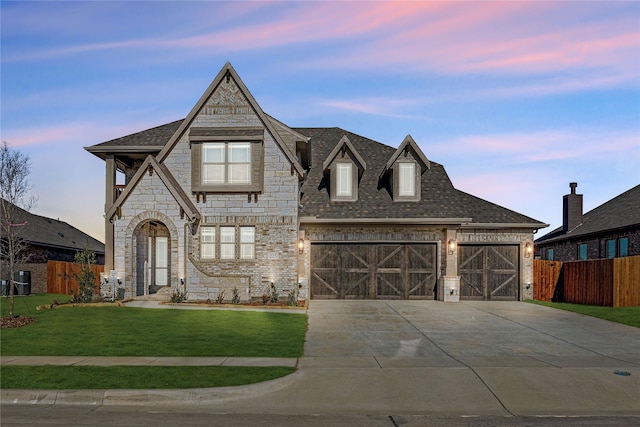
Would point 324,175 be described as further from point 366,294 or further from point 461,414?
point 461,414

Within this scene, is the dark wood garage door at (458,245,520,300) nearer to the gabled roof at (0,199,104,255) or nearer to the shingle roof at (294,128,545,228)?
the shingle roof at (294,128,545,228)

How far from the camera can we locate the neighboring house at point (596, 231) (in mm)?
28156

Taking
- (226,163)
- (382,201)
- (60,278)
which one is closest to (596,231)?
(382,201)

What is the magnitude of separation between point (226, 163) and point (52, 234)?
20.4 metres

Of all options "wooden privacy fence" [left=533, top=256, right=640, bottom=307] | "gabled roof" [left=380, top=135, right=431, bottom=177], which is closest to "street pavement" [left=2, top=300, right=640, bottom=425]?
"wooden privacy fence" [left=533, top=256, right=640, bottom=307]

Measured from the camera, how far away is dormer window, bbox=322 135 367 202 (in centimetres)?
2391

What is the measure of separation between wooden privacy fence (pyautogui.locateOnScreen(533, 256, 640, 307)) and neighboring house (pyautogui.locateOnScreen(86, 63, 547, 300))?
4.10 feet

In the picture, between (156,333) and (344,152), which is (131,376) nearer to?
(156,333)

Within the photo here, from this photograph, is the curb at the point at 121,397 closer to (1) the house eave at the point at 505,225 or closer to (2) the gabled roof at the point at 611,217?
(1) the house eave at the point at 505,225

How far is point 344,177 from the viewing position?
2408cm

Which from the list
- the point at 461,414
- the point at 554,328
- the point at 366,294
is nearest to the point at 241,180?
the point at 366,294

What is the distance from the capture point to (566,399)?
7.85 meters

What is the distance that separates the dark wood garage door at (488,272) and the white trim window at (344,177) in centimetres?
627

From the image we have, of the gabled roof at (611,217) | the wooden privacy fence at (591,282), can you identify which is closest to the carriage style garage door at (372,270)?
the wooden privacy fence at (591,282)
